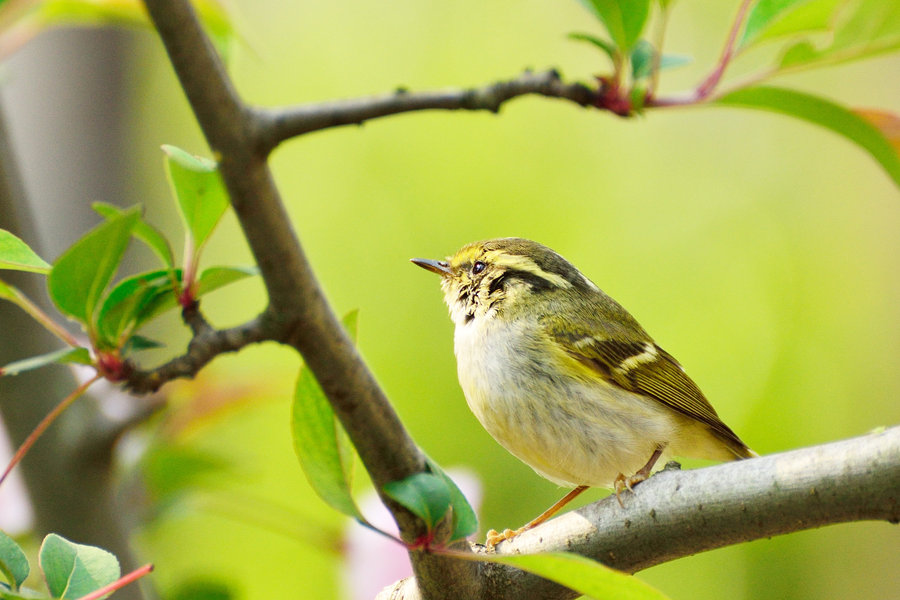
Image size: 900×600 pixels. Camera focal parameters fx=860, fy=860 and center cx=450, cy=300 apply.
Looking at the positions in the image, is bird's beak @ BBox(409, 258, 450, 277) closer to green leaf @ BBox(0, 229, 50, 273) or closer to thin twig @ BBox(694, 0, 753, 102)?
thin twig @ BBox(694, 0, 753, 102)

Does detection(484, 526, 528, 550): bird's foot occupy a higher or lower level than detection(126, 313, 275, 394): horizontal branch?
lower

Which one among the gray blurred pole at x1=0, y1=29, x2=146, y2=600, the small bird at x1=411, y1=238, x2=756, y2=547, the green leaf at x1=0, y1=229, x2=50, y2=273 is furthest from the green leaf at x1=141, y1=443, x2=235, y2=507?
the green leaf at x1=0, y1=229, x2=50, y2=273

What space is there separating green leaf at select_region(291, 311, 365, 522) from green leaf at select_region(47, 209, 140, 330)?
0.31 meters

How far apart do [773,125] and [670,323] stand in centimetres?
346

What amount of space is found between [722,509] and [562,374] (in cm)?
91

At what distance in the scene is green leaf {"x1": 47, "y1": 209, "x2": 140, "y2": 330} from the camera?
3.77 feet

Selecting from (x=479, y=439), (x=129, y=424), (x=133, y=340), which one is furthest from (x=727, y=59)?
(x=479, y=439)

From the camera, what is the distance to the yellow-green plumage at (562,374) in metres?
2.02

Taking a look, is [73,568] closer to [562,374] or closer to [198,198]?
[198,198]

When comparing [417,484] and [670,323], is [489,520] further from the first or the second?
[417,484]

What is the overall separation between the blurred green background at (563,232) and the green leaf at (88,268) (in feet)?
8.89

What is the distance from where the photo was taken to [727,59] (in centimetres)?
144

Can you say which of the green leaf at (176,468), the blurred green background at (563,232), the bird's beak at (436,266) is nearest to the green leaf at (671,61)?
the bird's beak at (436,266)

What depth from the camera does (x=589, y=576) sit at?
998 mm
